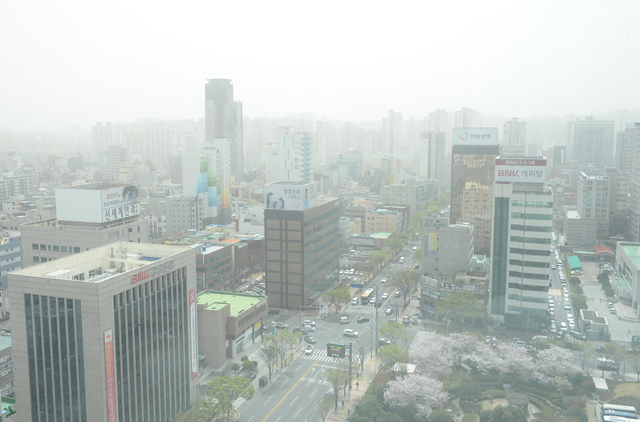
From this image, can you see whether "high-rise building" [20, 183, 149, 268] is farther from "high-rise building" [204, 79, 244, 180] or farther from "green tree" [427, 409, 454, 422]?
"high-rise building" [204, 79, 244, 180]

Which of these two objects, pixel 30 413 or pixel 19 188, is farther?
pixel 19 188

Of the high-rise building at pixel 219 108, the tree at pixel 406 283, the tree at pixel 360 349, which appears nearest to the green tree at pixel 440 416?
the tree at pixel 360 349

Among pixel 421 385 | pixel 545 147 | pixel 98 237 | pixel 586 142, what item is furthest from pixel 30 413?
pixel 545 147

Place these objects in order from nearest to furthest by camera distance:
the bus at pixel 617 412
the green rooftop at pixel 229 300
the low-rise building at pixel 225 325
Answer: the bus at pixel 617 412 < the low-rise building at pixel 225 325 < the green rooftop at pixel 229 300

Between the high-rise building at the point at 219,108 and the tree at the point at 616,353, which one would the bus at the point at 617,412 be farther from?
the high-rise building at the point at 219,108

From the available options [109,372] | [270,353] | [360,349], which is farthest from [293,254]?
[109,372]

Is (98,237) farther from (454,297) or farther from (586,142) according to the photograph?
(586,142)
